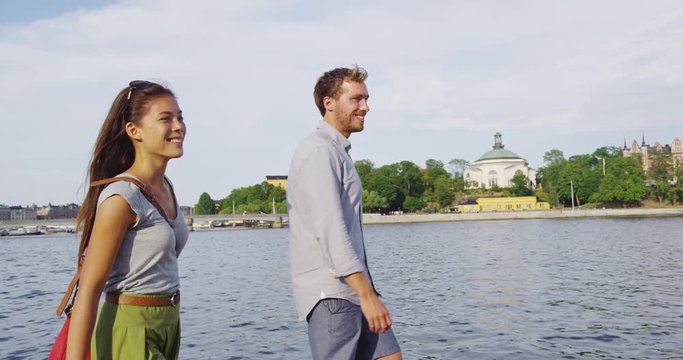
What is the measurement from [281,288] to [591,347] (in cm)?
1246

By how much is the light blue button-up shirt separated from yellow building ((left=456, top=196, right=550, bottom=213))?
114 metres

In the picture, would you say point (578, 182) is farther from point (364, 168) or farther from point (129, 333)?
point (129, 333)

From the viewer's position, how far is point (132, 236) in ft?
7.95

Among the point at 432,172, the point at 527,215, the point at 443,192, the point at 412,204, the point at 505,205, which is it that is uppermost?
the point at 432,172

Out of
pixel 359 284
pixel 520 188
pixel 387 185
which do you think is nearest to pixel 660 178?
pixel 520 188

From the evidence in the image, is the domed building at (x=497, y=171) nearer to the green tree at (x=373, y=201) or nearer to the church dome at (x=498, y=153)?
the church dome at (x=498, y=153)

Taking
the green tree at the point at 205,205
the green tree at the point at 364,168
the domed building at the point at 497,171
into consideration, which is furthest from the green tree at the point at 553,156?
the green tree at the point at 205,205

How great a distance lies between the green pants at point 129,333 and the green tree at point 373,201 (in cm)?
10369

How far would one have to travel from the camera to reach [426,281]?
21.6 meters

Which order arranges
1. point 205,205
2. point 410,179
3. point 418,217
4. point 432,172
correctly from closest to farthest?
1. point 418,217
2. point 410,179
3. point 432,172
4. point 205,205

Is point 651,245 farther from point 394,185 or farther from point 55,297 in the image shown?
point 394,185

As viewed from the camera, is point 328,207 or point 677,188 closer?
point 328,207

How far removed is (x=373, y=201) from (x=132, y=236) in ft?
348

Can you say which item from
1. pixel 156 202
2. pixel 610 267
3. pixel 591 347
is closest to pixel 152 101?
pixel 156 202
